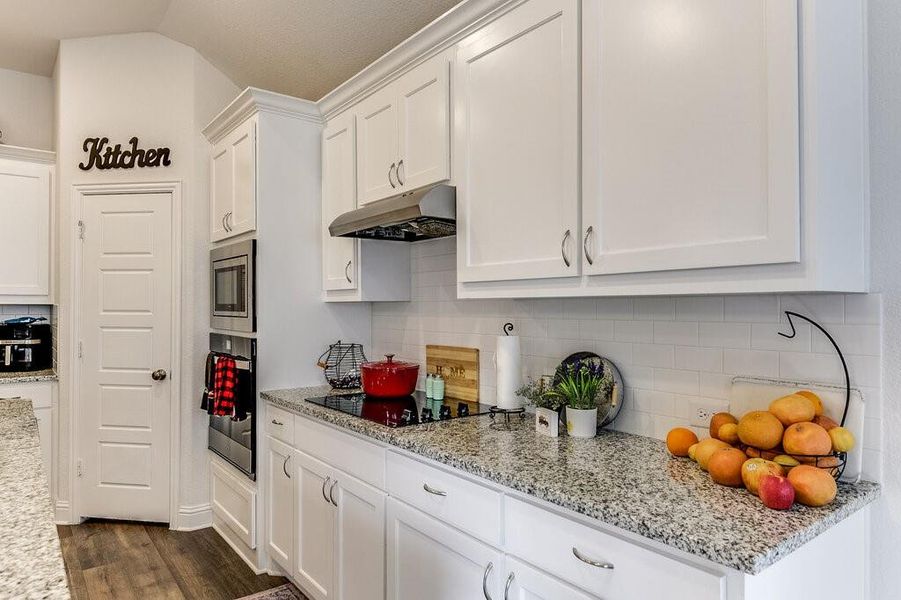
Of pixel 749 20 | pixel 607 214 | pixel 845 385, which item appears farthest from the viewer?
pixel 607 214

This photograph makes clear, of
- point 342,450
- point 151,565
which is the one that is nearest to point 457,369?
point 342,450

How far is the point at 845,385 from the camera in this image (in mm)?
1423

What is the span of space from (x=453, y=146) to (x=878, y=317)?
4.70 feet

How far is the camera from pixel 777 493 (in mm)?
1216

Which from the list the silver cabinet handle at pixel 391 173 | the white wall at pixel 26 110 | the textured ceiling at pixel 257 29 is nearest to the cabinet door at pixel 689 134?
the silver cabinet handle at pixel 391 173

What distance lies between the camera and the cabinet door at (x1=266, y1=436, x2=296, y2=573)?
2670 mm

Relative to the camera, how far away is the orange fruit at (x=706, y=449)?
1.45 metres

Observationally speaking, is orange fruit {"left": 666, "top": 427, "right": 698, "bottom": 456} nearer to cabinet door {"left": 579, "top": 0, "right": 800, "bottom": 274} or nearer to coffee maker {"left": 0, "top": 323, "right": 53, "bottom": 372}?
cabinet door {"left": 579, "top": 0, "right": 800, "bottom": 274}

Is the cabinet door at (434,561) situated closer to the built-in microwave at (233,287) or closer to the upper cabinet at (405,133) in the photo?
the upper cabinet at (405,133)

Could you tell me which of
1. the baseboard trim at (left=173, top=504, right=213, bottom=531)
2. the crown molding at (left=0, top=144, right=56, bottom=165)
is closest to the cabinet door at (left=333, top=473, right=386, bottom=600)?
the baseboard trim at (left=173, top=504, right=213, bottom=531)

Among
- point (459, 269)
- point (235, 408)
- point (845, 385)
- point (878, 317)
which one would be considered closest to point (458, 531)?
point (459, 269)

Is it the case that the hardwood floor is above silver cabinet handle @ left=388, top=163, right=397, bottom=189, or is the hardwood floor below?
below

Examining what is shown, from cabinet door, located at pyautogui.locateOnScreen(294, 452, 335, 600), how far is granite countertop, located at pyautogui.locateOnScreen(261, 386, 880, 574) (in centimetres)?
50

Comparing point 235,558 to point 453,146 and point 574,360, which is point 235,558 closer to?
point 574,360
